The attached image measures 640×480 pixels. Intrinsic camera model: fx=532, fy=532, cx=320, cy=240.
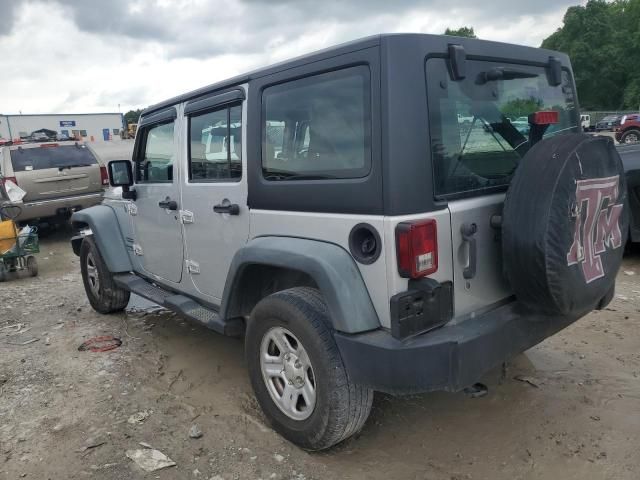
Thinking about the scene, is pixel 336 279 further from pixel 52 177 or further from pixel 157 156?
pixel 52 177

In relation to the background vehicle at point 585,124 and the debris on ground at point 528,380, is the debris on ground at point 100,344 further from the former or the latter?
the background vehicle at point 585,124

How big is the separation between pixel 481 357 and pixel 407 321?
0.41m

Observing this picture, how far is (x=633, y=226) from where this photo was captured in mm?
5695

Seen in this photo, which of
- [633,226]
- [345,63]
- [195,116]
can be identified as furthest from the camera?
[633,226]

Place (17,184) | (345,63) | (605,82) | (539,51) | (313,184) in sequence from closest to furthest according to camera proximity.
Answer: (345,63)
(313,184)
(539,51)
(17,184)
(605,82)

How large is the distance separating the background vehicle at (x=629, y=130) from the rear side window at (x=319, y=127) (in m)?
22.5

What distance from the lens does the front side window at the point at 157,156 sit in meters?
4.02

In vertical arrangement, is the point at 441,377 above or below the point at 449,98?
below

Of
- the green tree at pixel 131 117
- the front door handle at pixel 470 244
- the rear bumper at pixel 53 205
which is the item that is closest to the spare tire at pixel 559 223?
the front door handle at pixel 470 244

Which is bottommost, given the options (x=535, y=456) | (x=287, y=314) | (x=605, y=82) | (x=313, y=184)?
(x=535, y=456)

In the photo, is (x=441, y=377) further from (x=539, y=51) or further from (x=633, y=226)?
(x=633, y=226)

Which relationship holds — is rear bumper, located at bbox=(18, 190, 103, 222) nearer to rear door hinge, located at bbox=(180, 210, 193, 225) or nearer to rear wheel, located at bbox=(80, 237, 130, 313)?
rear wheel, located at bbox=(80, 237, 130, 313)

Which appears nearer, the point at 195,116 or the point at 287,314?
the point at 287,314

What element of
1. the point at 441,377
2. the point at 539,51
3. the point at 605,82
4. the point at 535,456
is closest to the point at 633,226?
the point at 539,51
